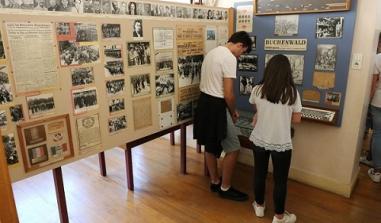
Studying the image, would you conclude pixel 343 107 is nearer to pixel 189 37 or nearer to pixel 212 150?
pixel 212 150

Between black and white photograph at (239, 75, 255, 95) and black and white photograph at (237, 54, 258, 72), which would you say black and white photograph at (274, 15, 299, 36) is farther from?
black and white photograph at (239, 75, 255, 95)

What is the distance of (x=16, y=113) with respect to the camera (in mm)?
1431

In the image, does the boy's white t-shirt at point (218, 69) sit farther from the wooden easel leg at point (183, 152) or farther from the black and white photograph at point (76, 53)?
the black and white photograph at point (76, 53)

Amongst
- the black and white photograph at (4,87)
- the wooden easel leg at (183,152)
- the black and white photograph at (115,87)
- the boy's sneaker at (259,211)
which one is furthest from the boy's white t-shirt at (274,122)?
the black and white photograph at (4,87)

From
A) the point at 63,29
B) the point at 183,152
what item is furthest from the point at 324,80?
the point at 63,29

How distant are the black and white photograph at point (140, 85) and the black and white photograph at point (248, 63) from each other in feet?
3.81

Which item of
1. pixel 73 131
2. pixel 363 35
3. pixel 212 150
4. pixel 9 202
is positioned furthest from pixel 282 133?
pixel 9 202

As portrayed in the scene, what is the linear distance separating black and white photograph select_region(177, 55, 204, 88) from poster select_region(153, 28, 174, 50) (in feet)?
0.64

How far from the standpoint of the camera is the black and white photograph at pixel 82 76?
164 centimetres

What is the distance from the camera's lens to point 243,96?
297 centimetres

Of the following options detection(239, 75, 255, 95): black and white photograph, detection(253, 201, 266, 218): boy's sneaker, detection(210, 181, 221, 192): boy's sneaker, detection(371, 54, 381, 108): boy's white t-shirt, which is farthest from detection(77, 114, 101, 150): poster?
detection(371, 54, 381, 108): boy's white t-shirt

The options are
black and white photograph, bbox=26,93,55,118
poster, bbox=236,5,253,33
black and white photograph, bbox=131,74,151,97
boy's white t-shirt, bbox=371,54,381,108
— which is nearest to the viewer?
black and white photograph, bbox=26,93,55,118

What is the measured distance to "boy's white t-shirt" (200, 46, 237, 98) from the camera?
217cm

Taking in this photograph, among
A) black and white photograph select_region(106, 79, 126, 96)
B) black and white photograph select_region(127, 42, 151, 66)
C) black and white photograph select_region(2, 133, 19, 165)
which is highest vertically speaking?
black and white photograph select_region(127, 42, 151, 66)
